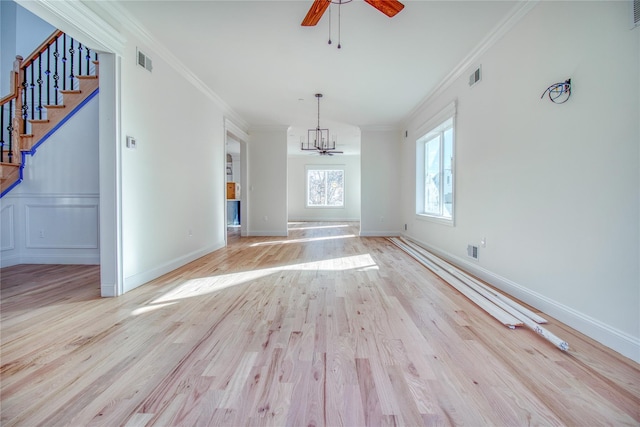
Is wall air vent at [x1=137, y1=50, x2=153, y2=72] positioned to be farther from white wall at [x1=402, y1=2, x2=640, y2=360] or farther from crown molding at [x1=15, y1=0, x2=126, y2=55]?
white wall at [x1=402, y1=2, x2=640, y2=360]

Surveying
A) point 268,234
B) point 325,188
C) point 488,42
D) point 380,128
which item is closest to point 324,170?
point 325,188

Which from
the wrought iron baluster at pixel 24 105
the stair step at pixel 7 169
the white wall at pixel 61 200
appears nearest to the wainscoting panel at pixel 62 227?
the white wall at pixel 61 200

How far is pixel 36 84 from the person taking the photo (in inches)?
167

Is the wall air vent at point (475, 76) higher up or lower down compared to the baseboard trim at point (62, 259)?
higher up

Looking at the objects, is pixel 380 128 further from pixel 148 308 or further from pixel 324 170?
pixel 148 308

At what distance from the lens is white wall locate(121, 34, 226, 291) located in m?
2.83

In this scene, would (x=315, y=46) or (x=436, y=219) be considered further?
(x=436, y=219)

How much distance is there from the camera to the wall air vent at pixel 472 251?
3.35 meters

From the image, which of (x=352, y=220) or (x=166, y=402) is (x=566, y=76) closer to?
(x=166, y=402)

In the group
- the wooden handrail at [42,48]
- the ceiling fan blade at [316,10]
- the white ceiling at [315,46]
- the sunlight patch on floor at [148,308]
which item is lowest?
the sunlight patch on floor at [148,308]

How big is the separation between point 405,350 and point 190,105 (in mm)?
4115

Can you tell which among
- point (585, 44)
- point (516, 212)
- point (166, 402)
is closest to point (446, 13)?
point (585, 44)

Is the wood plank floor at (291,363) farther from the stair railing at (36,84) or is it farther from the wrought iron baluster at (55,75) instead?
the wrought iron baluster at (55,75)

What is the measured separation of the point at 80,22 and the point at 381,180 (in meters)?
5.87
